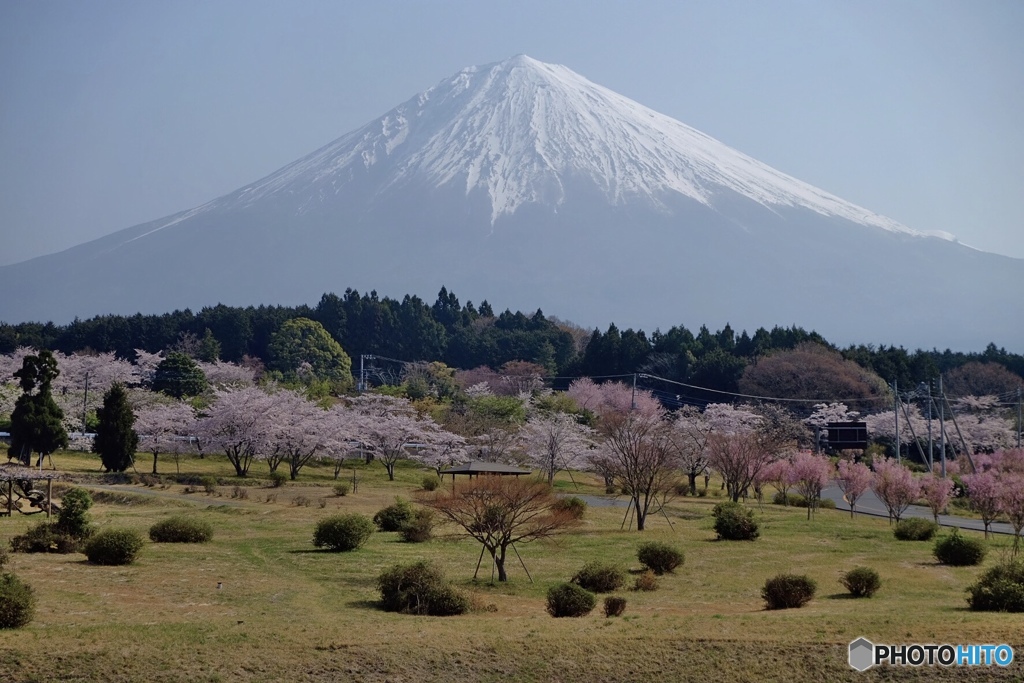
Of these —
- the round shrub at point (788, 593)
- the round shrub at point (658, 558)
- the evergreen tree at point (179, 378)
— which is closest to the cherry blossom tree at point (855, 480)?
the round shrub at point (658, 558)

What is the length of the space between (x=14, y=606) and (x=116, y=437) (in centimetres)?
3581

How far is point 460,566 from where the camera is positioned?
32.3 metres

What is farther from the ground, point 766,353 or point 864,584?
point 766,353

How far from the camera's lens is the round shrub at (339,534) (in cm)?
3356

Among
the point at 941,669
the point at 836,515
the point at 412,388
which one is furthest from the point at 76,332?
the point at 941,669

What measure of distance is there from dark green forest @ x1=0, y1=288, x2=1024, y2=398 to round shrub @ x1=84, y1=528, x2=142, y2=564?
72.3m

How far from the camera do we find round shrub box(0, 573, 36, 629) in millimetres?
20859

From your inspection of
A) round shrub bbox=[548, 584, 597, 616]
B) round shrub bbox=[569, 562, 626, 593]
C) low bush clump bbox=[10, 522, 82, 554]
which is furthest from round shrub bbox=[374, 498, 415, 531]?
round shrub bbox=[548, 584, 597, 616]

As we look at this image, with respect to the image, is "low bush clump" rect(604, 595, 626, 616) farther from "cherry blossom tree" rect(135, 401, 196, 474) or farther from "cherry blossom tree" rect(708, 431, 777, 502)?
"cherry blossom tree" rect(135, 401, 196, 474)

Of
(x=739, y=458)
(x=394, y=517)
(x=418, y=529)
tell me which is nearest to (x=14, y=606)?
(x=418, y=529)

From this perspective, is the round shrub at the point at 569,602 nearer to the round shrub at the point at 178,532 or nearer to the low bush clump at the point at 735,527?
the round shrub at the point at 178,532

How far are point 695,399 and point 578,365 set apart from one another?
55.9ft

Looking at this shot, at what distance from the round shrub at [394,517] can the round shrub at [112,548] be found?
1198 cm

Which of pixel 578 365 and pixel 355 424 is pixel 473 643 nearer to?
pixel 355 424
